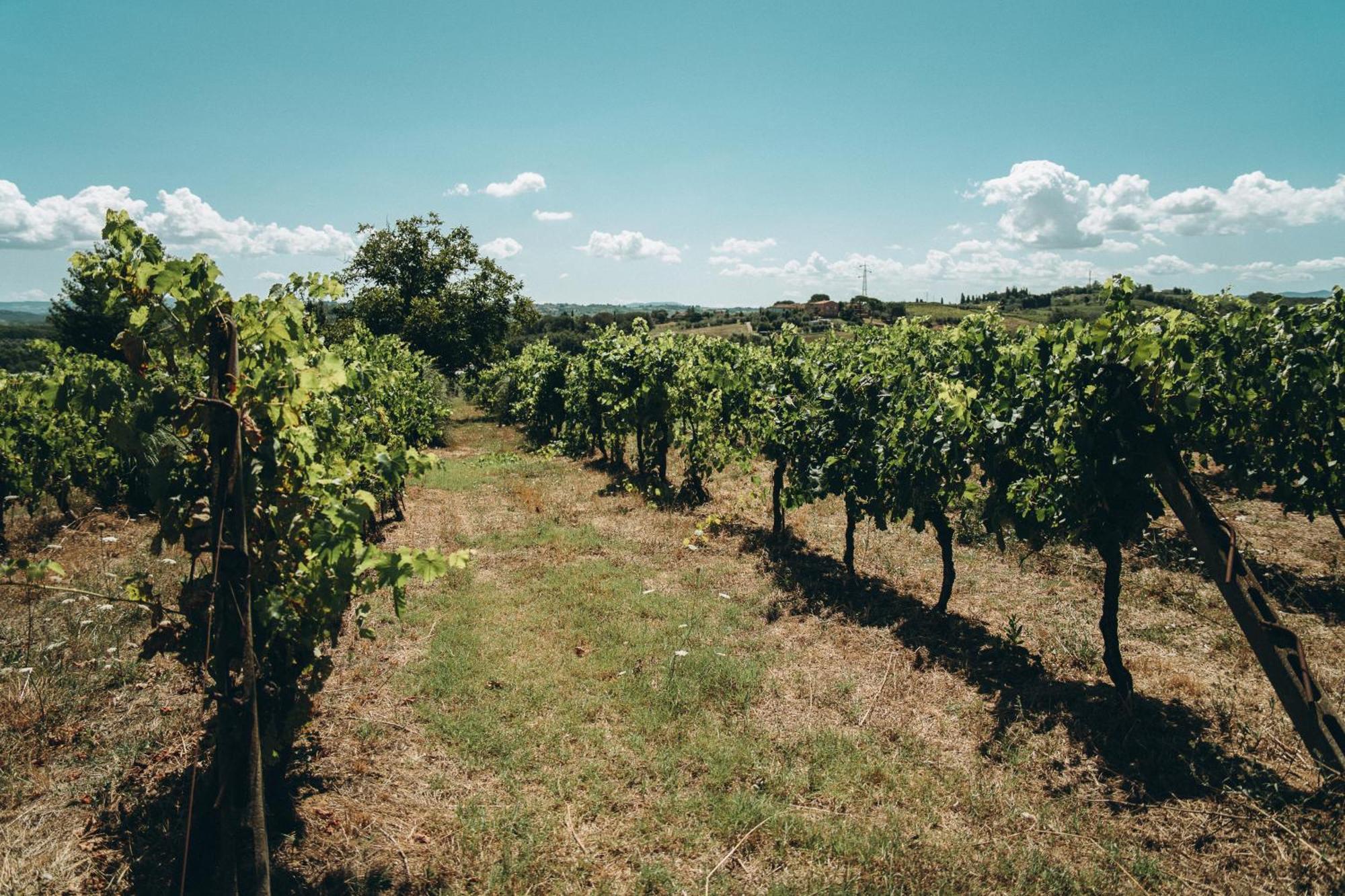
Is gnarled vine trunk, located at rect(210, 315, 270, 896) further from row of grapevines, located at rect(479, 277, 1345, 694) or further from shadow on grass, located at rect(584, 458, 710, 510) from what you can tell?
shadow on grass, located at rect(584, 458, 710, 510)

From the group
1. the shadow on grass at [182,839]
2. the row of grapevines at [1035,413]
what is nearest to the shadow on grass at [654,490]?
the row of grapevines at [1035,413]

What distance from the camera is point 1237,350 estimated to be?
8195 millimetres

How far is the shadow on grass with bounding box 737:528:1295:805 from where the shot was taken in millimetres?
4738

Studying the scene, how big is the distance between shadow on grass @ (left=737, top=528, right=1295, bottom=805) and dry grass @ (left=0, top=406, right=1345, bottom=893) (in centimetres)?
3

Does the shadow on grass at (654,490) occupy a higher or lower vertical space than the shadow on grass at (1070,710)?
higher

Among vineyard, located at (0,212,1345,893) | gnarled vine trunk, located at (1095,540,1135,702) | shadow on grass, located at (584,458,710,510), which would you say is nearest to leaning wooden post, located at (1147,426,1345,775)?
vineyard, located at (0,212,1345,893)

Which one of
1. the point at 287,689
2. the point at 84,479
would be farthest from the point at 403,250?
the point at 287,689

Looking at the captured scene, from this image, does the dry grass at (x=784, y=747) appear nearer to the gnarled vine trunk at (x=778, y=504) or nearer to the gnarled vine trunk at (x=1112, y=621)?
the gnarled vine trunk at (x=1112, y=621)

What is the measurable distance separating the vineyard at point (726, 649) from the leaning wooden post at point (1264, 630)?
2cm

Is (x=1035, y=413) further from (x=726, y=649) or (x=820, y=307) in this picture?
(x=820, y=307)

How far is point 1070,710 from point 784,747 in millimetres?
2654

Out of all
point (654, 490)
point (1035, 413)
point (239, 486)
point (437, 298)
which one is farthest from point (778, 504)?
point (437, 298)

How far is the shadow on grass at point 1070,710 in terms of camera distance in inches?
187

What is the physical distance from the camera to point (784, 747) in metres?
5.25
